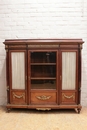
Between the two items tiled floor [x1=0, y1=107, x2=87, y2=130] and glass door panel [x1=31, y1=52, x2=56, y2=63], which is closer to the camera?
tiled floor [x1=0, y1=107, x2=87, y2=130]

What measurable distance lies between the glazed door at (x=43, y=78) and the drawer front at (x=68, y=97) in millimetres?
134

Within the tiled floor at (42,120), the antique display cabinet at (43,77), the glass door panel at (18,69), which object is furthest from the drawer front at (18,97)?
the tiled floor at (42,120)

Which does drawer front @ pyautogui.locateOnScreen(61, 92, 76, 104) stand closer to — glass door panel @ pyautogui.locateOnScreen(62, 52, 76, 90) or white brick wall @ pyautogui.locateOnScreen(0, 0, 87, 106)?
glass door panel @ pyautogui.locateOnScreen(62, 52, 76, 90)

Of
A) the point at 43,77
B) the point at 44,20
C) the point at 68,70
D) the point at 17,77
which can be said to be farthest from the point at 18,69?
the point at 44,20

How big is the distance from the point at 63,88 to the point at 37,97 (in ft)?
1.72

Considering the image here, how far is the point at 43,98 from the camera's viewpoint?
120 inches

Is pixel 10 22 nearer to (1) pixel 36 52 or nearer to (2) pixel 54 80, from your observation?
(1) pixel 36 52

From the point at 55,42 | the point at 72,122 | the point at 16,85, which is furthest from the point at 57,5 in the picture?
the point at 72,122

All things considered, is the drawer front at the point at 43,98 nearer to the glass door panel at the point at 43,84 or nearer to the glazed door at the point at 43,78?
the glazed door at the point at 43,78

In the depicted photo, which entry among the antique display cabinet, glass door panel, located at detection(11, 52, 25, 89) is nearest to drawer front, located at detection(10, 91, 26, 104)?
the antique display cabinet

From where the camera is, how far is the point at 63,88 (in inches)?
119

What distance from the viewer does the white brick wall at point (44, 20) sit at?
11.1 feet

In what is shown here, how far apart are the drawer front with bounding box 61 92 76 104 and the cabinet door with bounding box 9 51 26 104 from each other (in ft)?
2.44

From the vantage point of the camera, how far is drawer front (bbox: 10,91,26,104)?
304 cm
